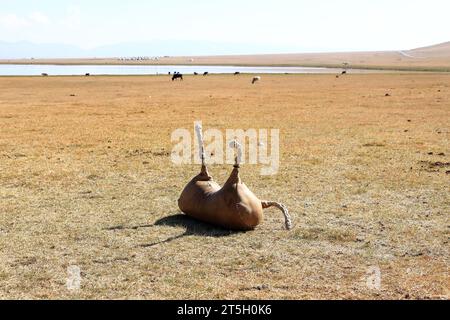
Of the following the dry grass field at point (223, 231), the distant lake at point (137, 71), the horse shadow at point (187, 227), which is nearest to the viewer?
the dry grass field at point (223, 231)

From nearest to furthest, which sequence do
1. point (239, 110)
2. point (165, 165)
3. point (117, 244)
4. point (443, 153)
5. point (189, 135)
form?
1. point (117, 244)
2. point (165, 165)
3. point (443, 153)
4. point (189, 135)
5. point (239, 110)

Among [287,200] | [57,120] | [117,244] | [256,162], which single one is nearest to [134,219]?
[117,244]

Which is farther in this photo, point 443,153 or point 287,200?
point 443,153

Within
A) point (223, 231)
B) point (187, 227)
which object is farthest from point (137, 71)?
point (223, 231)

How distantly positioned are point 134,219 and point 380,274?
4392 millimetres

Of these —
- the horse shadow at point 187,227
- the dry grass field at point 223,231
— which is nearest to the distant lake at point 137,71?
the dry grass field at point 223,231

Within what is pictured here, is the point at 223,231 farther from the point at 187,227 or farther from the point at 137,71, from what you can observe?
the point at 137,71

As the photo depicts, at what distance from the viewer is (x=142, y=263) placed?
24.0 feet

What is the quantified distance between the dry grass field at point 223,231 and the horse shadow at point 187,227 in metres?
0.03

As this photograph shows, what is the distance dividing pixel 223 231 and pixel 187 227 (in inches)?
24.9

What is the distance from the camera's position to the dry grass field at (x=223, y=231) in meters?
6.69

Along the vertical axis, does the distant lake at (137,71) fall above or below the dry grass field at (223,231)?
below

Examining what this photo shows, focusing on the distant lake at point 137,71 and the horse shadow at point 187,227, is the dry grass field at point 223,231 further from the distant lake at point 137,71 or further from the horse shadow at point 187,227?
the distant lake at point 137,71
